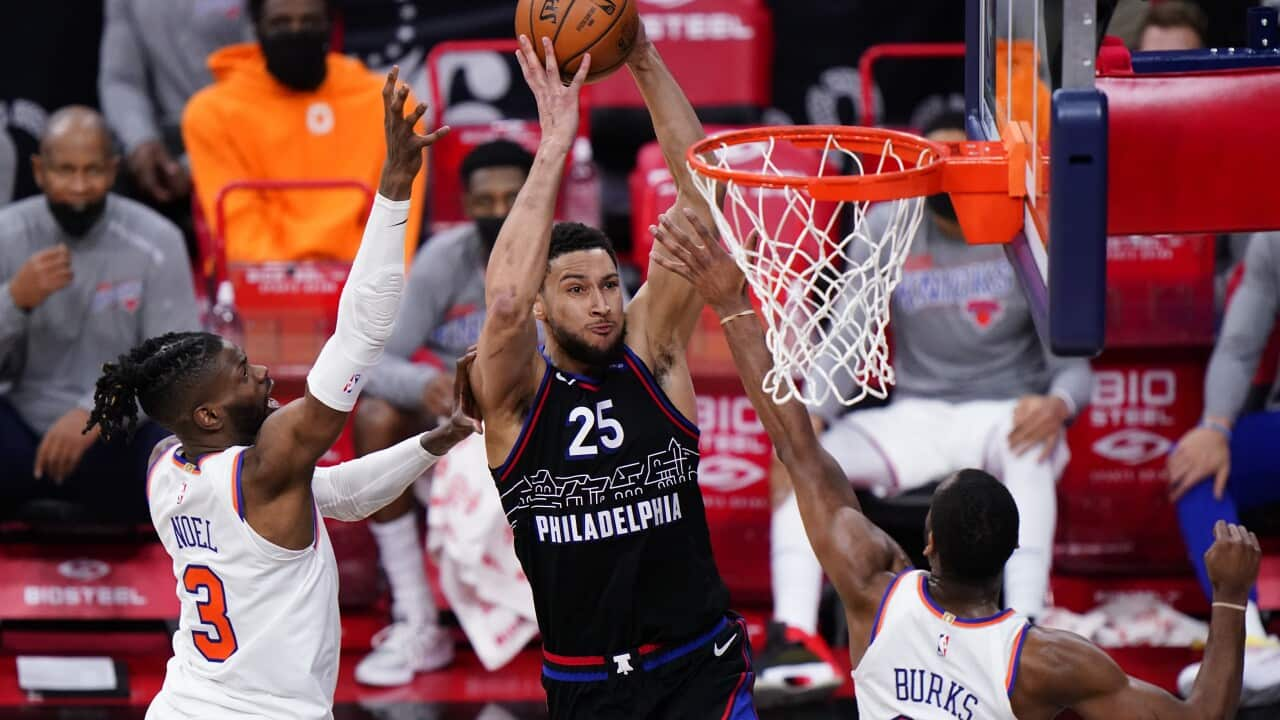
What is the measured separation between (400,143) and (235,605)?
1.07 m

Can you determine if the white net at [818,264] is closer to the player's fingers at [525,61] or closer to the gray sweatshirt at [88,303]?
the player's fingers at [525,61]

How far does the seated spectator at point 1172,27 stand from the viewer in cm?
639

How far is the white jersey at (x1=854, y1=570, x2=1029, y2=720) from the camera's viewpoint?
368 cm

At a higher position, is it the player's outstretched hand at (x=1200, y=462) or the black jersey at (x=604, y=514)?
the black jersey at (x=604, y=514)

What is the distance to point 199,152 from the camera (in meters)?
6.86

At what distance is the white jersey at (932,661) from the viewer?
3678 mm

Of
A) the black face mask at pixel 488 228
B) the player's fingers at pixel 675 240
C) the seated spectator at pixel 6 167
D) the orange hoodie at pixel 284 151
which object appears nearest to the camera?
the player's fingers at pixel 675 240

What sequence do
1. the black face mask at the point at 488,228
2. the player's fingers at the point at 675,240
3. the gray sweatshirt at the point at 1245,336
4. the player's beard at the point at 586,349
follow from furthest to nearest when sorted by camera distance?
the black face mask at the point at 488,228
the gray sweatshirt at the point at 1245,336
the player's beard at the point at 586,349
the player's fingers at the point at 675,240

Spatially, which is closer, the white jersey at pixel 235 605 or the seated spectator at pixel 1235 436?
the white jersey at pixel 235 605

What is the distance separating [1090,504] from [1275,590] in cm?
72

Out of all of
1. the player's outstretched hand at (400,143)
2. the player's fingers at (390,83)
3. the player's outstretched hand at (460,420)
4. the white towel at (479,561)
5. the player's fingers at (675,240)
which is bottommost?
the white towel at (479,561)

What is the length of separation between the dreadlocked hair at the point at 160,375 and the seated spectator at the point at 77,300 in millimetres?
2446

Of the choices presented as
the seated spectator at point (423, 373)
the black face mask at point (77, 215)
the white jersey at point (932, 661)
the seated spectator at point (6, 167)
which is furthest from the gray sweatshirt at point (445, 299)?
the white jersey at point (932, 661)

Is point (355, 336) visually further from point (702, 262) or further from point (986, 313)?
point (986, 313)
